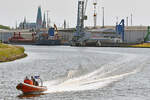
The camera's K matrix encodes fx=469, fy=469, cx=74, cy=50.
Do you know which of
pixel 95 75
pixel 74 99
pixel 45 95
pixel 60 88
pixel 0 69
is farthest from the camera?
pixel 0 69

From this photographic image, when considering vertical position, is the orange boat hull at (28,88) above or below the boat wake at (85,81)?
above

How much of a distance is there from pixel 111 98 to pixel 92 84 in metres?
14.3

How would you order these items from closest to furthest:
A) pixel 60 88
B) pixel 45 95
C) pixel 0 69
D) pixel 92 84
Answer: pixel 45 95, pixel 60 88, pixel 92 84, pixel 0 69

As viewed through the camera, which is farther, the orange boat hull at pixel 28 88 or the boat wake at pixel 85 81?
the boat wake at pixel 85 81

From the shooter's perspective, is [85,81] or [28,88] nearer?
[28,88]

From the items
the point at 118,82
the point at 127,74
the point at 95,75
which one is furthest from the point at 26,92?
the point at 127,74

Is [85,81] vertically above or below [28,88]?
below

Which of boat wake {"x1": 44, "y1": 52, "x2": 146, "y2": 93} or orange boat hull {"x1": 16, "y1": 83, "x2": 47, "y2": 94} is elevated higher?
orange boat hull {"x1": 16, "y1": 83, "x2": 47, "y2": 94}

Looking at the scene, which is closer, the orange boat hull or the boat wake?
the orange boat hull

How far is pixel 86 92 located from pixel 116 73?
28081mm

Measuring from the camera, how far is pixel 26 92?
6025 cm

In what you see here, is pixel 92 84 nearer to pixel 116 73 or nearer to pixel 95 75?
pixel 95 75

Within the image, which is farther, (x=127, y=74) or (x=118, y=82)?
(x=127, y=74)

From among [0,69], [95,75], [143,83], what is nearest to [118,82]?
[143,83]
